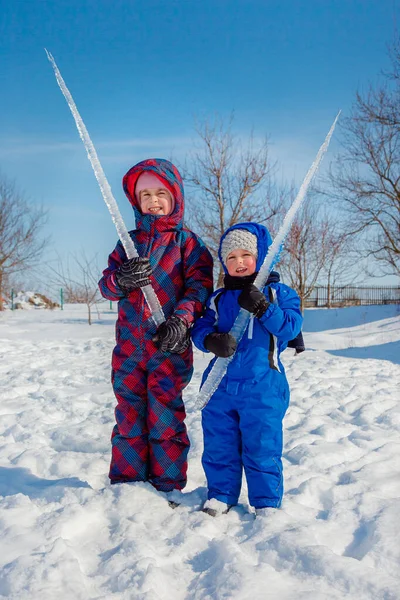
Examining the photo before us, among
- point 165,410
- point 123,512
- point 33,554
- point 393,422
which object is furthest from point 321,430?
point 33,554

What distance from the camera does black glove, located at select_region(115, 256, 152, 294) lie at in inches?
91.5

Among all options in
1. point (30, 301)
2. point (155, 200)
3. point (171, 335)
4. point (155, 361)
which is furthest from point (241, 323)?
point (30, 301)

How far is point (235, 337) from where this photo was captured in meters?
2.28

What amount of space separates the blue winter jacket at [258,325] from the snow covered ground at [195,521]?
65 cm

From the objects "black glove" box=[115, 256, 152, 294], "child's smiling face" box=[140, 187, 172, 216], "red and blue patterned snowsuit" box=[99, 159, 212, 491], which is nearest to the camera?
"black glove" box=[115, 256, 152, 294]

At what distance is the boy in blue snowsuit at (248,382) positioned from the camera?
7.46ft

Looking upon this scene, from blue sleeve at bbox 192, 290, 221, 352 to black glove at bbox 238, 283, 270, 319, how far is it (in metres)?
0.24

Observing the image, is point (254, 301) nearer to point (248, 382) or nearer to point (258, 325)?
point (258, 325)

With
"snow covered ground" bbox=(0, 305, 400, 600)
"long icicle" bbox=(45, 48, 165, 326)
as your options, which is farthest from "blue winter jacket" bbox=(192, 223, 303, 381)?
"snow covered ground" bbox=(0, 305, 400, 600)

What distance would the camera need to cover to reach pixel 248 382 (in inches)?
90.1

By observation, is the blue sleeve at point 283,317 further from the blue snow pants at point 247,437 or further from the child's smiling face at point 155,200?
the child's smiling face at point 155,200

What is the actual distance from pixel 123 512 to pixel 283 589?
839 millimetres

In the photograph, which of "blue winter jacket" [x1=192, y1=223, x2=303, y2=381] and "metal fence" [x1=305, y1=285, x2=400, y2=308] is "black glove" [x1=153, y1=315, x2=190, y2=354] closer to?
"blue winter jacket" [x1=192, y1=223, x2=303, y2=381]

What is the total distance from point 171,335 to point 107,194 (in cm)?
71
